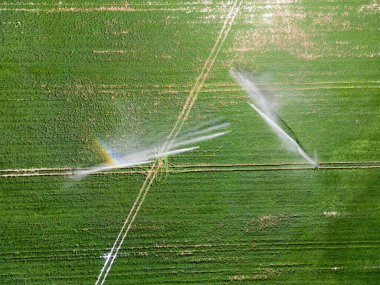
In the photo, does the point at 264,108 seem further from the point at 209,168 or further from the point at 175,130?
the point at 175,130

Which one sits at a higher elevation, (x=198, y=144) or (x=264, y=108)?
(x=264, y=108)

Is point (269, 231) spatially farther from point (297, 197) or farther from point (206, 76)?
point (206, 76)

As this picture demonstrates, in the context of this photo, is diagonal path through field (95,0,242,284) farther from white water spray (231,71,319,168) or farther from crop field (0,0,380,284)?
white water spray (231,71,319,168)

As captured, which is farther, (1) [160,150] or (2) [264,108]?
(2) [264,108]

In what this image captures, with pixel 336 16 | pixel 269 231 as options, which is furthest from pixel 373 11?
pixel 269 231

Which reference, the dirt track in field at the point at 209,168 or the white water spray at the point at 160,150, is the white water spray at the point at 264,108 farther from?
the white water spray at the point at 160,150

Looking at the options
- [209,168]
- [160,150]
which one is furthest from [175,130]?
[209,168]
